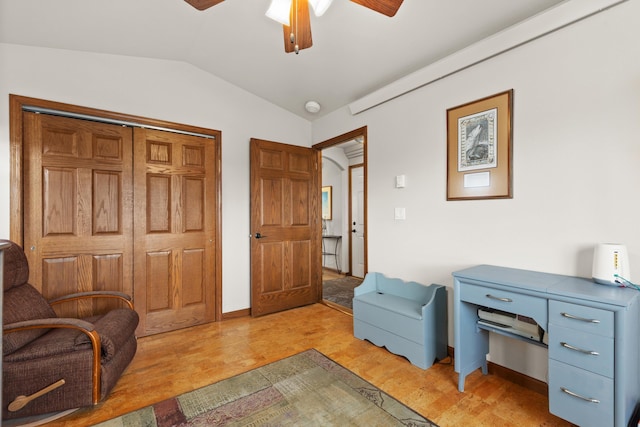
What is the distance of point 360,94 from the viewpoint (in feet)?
10.4

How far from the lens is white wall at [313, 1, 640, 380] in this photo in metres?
1.63

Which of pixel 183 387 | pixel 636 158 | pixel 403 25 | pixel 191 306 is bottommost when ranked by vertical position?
pixel 183 387

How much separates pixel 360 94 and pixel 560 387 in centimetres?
288

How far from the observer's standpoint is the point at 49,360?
1638 mm

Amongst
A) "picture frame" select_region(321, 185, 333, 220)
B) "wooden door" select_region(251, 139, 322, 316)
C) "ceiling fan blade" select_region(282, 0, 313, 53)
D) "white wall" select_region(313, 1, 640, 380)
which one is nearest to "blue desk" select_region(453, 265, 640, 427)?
"white wall" select_region(313, 1, 640, 380)

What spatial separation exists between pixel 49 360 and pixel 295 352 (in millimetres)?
1624

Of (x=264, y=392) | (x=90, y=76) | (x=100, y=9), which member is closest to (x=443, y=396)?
(x=264, y=392)

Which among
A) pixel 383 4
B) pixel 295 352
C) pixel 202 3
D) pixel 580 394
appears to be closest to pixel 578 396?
pixel 580 394

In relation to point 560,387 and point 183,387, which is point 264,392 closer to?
point 183,387

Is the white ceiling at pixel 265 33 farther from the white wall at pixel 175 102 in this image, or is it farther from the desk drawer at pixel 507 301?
the desk drawer at pixel 507 301

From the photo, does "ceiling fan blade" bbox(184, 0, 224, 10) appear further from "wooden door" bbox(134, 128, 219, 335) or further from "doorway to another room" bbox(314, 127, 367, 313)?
"doorway to another room" bbox(314, 127, 367, 313)

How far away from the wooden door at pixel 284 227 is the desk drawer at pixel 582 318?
105 inches

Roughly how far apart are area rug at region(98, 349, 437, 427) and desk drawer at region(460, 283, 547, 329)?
30.6 inches

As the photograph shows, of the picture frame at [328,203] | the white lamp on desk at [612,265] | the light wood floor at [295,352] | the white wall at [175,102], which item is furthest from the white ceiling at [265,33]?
the picture frame at [328,203]
